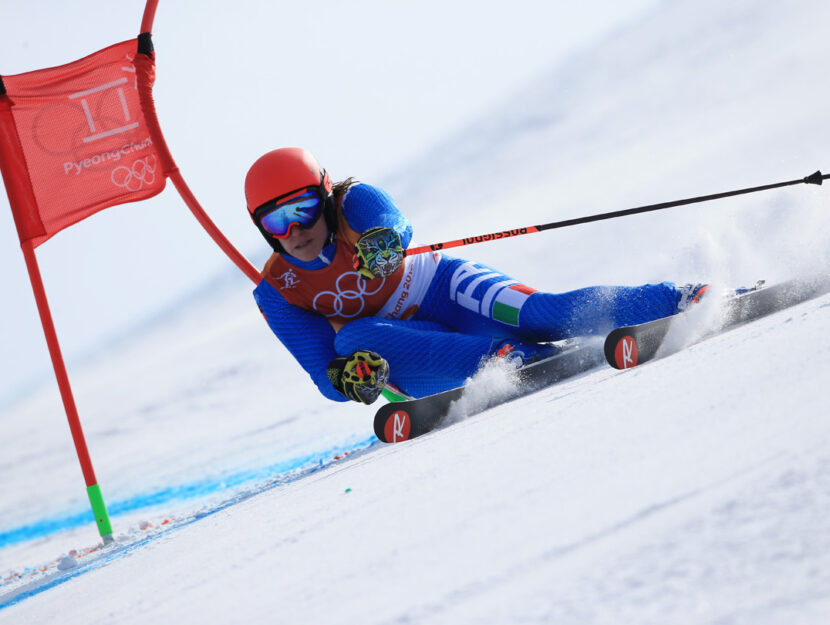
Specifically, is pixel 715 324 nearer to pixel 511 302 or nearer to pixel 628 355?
pixel 628 355

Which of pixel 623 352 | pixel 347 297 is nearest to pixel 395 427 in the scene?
pixel 623 352

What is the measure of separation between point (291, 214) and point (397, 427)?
101 centimetres

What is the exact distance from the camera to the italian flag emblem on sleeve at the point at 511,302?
295 cm

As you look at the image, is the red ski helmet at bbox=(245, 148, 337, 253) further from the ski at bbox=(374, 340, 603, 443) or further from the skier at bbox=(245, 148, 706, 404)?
the ski at bbox=(374, 340, 603, 443)

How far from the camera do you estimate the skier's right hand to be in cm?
263

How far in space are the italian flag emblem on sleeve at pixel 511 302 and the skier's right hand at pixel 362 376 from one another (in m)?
0.60

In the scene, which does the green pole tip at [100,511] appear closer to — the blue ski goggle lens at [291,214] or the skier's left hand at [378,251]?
the blue ski goggle lens at [291,214]

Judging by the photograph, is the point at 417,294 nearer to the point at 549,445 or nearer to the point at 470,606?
the point at 549,445

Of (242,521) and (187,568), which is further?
(242,521)

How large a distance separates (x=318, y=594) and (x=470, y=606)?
0.88 ft

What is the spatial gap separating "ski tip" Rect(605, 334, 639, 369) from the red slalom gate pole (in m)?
2.20

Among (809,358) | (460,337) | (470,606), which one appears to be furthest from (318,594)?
(460,337)

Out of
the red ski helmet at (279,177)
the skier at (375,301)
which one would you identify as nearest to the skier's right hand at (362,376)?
Answer: the skier at (375,301)

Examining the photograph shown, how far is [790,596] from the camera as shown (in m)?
0.60
